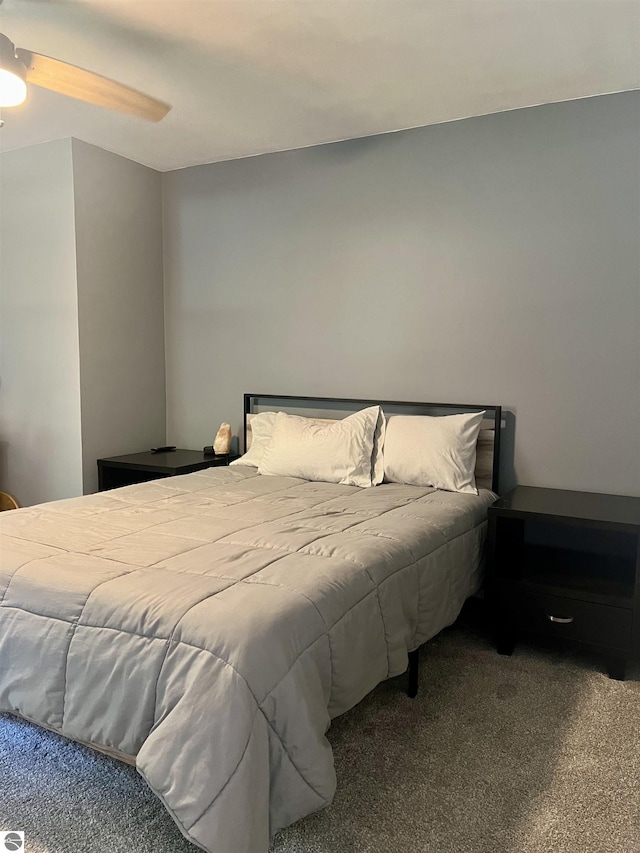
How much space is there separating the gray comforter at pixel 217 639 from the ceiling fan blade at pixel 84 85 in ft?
4.92

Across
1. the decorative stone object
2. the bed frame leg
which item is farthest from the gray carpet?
the decorative stone object

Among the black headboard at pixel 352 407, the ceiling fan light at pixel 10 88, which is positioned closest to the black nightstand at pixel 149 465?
the black headboard at pixel 352 407

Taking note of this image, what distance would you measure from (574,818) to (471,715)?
0.54 meters

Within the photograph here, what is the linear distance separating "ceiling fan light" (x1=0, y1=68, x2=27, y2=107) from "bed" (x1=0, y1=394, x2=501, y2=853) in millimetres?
1389

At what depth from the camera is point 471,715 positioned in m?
2.21

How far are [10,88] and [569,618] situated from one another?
2676mm

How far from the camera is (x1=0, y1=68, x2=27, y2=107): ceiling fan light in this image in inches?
77.4


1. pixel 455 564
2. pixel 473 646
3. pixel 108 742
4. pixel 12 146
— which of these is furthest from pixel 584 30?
pixel 12 146

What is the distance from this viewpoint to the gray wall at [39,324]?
146 inches

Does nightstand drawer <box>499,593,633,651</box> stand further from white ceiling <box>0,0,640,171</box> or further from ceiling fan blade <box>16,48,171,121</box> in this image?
ceiling fan blade <box>16,48,171,121</box>

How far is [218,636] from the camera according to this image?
4.87 ft

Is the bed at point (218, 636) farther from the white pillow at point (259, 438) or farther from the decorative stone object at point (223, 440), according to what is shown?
the decorative stone object at point (223, 440)

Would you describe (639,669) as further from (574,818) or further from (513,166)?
(513,166)

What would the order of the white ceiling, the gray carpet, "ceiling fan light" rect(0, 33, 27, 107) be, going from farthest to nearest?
the white ceiling, "ceiling fan light" rect(0, 33, 27, 107), the gray carpet
